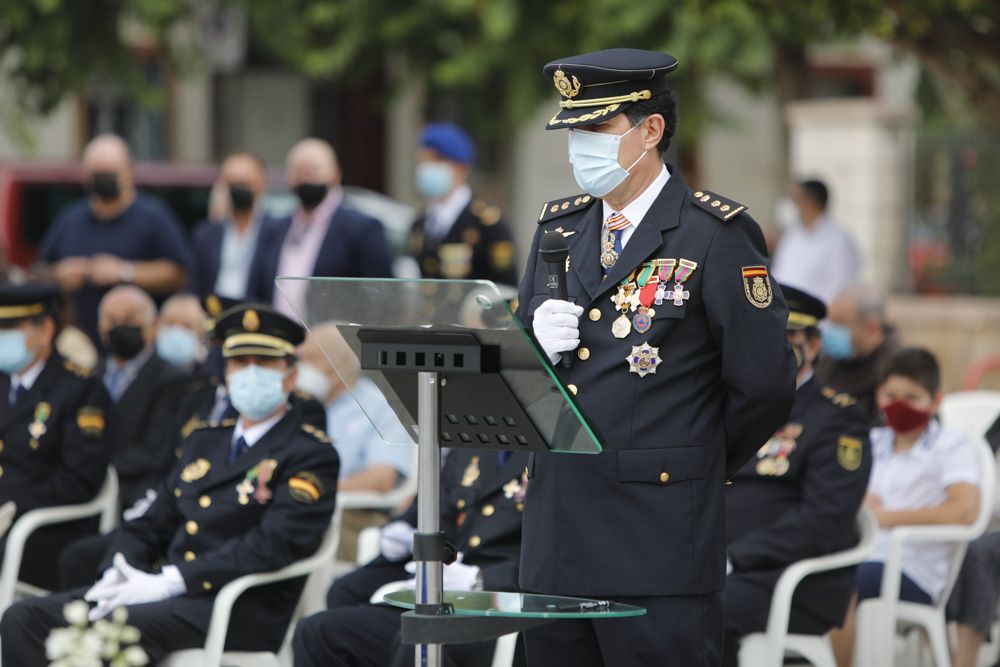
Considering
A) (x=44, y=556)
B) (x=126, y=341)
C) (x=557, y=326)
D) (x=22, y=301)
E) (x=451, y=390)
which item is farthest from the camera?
(x=126, y=341)

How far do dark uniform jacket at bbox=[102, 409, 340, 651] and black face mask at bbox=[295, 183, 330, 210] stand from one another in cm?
348

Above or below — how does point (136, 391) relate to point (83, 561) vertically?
above

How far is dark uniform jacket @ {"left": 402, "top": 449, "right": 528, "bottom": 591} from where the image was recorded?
5.39 metres

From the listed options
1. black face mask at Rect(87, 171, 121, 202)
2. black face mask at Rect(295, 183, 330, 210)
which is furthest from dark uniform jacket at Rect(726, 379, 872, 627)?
black face mask at Rect(87, 171, 121, 202)

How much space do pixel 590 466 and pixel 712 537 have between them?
11.8 inches

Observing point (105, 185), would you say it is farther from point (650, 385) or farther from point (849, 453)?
point (650, 385)

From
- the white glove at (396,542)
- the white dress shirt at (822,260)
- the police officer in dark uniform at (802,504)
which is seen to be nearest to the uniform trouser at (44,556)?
the white glove at (396,542)

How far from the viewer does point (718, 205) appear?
3.78 m

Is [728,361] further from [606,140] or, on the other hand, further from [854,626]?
[854,626]

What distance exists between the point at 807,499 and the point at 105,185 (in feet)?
18.2

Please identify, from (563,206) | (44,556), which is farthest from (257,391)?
(563,206)

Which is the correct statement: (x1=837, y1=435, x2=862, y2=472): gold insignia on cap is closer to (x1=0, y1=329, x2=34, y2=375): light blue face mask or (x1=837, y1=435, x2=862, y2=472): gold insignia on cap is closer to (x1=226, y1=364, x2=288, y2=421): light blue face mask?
(x1=226, y1=364, x2=288, y2=421): light blue face mask

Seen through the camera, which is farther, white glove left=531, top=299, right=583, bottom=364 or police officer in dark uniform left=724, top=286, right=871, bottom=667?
police officer in dark uniform left=724, top=286, right=871, bottom=667

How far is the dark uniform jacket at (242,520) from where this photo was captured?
5.30 m
